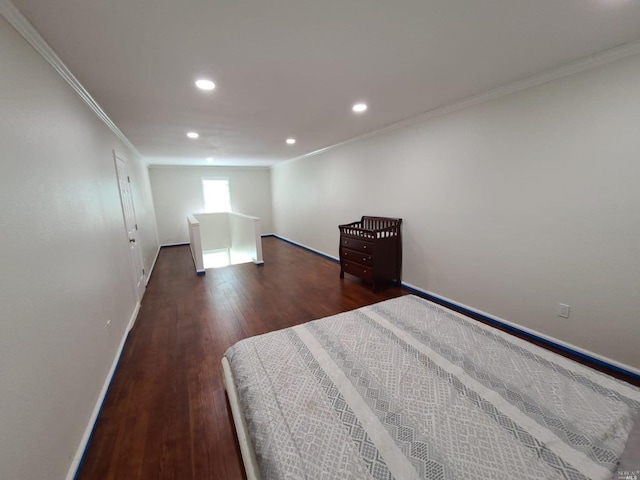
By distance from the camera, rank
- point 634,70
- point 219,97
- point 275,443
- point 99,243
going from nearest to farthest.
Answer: point 275,443 < point 634,70 < point 99,243 < point 219,97

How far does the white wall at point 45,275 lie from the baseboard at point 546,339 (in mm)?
3456

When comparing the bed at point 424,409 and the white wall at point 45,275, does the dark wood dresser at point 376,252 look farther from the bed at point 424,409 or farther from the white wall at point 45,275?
the white wall at point 45,275

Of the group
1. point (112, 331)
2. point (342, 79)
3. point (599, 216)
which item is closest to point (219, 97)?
point (342, 79)

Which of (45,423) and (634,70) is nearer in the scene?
(45,423)

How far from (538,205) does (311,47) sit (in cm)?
233

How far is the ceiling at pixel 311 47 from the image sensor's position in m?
1.29

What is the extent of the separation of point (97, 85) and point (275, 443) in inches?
113

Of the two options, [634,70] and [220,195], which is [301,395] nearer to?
[634,70]

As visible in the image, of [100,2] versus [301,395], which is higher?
[100,2]

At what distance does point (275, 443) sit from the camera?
3.25 feet

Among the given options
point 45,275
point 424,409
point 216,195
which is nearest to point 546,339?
point 424,409

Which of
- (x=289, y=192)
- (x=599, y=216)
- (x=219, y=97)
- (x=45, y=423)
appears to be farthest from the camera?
(x=289, y=192)

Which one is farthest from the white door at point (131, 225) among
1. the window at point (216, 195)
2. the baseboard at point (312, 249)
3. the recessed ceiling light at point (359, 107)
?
the window at point (216, 195)

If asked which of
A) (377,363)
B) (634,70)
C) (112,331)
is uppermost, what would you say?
(634,70)
